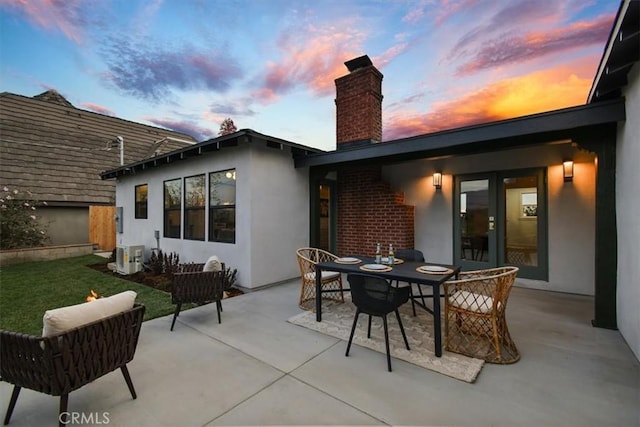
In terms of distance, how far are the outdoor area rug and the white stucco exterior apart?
1736 mm

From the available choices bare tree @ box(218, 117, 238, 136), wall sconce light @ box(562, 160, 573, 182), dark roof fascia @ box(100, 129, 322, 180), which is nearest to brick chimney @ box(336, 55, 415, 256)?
dark roof fascia @ box(100, 129, 322, 180)

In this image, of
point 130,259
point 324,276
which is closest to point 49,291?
point 130,259

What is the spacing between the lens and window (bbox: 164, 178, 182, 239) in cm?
720

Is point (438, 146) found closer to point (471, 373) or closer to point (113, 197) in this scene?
point (471, 373)

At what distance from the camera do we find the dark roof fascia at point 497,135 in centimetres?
323

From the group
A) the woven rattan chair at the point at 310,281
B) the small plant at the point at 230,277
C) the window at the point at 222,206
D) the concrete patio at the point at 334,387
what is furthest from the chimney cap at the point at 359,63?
the concrete patio at the point at 334,387

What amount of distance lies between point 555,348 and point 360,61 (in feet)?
21.9

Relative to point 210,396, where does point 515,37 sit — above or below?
above

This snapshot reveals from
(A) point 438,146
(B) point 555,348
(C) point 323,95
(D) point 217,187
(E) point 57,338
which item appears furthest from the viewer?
(C) point 323,95

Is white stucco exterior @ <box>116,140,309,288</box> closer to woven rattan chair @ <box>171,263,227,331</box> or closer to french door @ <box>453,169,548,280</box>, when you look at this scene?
woven rattan chair @ <box>171,263,227,331</box>

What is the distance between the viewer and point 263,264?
5602 mm

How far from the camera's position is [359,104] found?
22.4ft

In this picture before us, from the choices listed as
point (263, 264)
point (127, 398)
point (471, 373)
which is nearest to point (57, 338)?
point (127, 398)

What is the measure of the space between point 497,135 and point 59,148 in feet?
51.9
